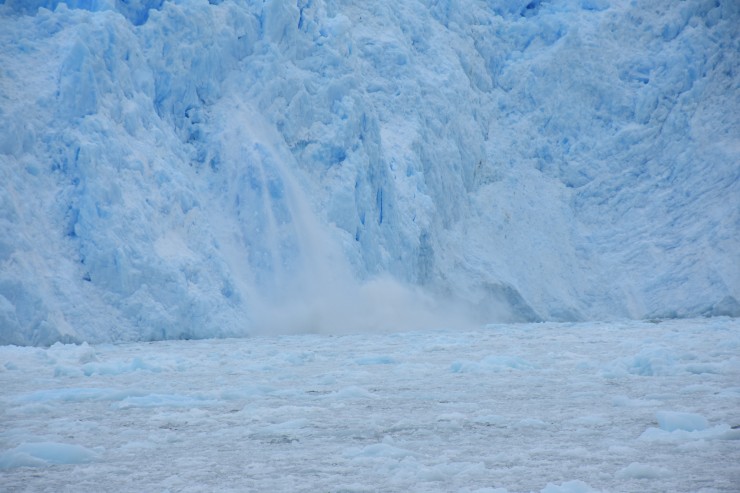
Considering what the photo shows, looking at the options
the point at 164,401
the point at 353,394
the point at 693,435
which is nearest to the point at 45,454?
the point at 164,401

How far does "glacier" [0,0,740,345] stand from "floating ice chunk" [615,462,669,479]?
895 cm

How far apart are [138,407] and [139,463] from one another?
1849 mm

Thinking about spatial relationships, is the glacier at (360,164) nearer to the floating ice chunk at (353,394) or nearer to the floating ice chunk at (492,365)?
the floating ice chunk at (492,365)

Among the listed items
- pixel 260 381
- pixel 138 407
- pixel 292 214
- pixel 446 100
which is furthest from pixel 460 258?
pixel 138 407

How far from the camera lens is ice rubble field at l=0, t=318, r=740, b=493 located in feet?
11.9

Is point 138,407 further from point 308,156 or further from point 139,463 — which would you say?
point 308,156

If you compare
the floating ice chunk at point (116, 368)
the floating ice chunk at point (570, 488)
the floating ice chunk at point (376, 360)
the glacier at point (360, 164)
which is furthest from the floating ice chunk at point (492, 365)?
the glacier at point (360, 164)

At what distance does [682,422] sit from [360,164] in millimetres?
12065

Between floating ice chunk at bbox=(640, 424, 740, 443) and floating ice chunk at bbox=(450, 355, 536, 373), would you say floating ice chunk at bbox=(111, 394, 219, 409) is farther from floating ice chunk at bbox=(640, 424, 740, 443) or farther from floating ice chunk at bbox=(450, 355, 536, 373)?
floating ice chunk at bbox=(640, 424, 740, 443)

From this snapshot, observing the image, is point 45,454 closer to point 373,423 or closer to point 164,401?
point 373,423

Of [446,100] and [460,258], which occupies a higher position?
[446,100]

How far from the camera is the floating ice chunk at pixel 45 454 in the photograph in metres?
3.94

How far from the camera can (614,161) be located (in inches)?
805

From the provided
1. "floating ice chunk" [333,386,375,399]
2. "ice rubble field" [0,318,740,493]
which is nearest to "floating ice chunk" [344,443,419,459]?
"ice rubble field" [0,318,740,493]
